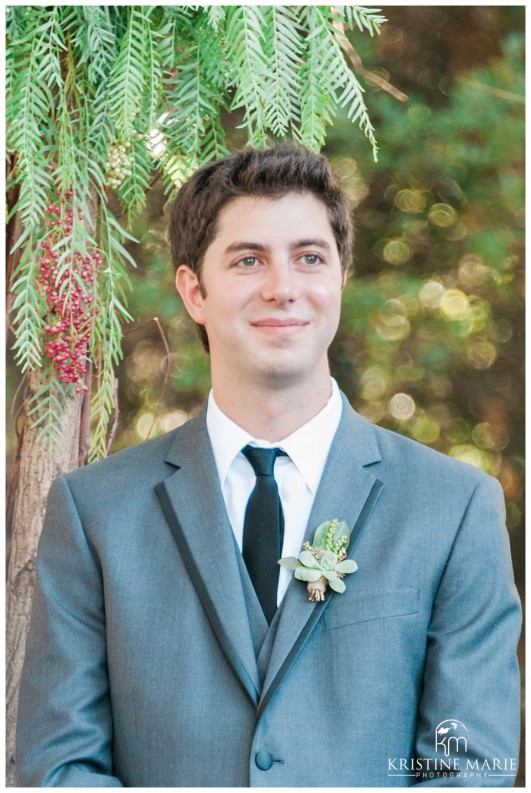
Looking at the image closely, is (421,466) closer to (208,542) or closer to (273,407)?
(273,407)

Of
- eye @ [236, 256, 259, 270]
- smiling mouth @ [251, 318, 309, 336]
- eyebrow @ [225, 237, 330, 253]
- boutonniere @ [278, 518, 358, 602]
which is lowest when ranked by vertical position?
boutonniere @ [278, 518, 358, 602]

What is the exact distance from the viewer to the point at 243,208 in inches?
62.8

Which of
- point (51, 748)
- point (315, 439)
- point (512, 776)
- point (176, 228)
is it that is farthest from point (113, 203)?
point (512, 776)

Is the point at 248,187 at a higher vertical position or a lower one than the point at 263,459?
higher

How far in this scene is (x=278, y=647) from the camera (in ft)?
4.68

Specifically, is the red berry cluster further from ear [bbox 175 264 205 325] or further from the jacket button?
the jacket button

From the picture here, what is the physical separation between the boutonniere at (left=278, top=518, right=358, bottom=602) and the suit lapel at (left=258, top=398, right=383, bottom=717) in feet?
0.06

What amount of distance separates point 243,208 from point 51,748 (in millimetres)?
945

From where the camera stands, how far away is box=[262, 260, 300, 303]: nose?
1.52 meters

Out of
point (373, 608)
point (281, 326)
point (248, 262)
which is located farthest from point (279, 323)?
point (373, 608)

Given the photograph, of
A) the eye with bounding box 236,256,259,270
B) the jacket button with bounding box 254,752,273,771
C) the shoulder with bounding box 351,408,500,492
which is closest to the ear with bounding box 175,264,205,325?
the eye with bounding box 236,256,259,270

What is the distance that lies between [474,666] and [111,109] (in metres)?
1.11

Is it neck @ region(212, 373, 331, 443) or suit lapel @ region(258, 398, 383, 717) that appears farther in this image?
neck @ region(212, 373, 331, 443)

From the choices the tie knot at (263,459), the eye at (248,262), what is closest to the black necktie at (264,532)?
the tie knot at (263,459)
